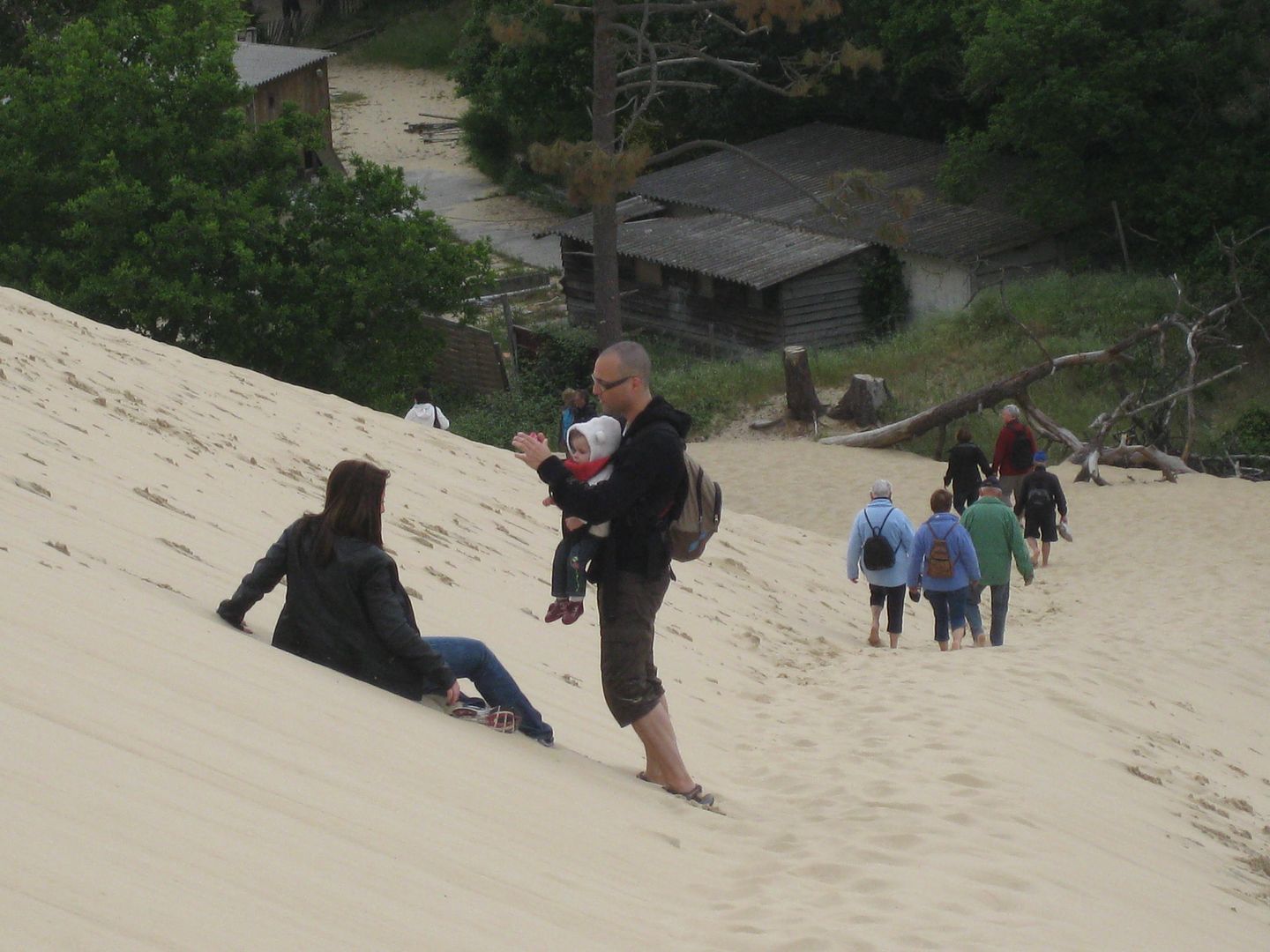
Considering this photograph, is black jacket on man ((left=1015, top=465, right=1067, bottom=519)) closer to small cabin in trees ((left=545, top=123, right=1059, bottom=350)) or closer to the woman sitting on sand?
the woman sitting on sand

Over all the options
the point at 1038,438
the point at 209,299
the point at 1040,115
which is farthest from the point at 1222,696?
the point at 1040,115

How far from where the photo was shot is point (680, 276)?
113 feet

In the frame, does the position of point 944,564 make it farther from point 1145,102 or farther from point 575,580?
point 1145,102

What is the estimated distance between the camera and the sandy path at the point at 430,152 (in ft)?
142

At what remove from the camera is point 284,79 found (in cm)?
4338

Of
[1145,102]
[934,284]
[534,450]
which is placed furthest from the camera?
[934,284]

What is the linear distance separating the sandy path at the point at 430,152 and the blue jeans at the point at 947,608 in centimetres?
3070

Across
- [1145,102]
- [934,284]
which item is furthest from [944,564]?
[1145,102]

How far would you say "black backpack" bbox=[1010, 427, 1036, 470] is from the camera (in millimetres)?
16297

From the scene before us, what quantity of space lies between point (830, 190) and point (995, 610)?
69.5 feet

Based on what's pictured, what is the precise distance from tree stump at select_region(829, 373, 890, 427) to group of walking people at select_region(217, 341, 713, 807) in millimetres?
18402

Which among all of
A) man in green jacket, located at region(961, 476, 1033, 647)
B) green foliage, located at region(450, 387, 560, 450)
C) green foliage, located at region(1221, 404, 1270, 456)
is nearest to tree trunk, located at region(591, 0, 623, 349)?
green foliage, located at region(450, 387, 560, 450)

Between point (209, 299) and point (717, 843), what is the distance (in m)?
18.7

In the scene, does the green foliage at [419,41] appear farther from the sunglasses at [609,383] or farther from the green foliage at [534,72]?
the sunglasses at [609,383]
